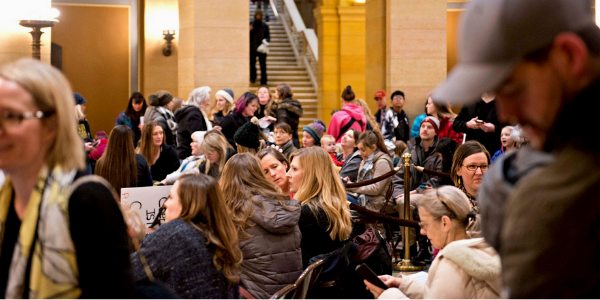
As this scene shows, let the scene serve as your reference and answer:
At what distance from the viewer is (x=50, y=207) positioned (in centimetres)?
164

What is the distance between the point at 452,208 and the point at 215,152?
388cm

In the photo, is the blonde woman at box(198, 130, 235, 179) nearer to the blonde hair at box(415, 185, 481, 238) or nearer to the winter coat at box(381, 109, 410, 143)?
the blonde hair at box(415, 185, 481, 238)

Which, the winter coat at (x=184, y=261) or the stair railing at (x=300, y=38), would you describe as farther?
the stair railing at (x=300, y=38)

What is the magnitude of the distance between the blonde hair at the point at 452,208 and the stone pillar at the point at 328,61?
15.8m

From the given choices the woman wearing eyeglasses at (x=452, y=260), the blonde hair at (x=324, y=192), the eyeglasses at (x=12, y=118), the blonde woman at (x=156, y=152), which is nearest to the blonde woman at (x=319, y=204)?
the blonde hair at (x=324, y=192)

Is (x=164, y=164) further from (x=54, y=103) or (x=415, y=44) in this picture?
(x=415, y=44)

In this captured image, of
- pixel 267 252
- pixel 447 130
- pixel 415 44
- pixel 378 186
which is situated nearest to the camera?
pixel 267 252

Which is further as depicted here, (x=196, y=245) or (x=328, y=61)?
(x=328, y=61)

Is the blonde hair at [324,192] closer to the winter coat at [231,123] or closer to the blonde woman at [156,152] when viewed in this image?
the blonde woman at [156,152]

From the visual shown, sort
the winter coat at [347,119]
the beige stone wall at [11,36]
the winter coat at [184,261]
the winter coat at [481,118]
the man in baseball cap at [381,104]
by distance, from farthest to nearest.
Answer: the man in baseball cap at [381,104]
the beige stone wall at [11,36]
the winter coat at [347,119]
the winter coat at [481,118]
the winter coat at [184,261]

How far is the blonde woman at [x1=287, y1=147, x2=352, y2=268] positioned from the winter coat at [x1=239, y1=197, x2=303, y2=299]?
0.42 meters

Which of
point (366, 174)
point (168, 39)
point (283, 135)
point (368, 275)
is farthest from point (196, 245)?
point (168, 39)

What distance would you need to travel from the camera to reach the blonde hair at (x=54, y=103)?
5.36ft

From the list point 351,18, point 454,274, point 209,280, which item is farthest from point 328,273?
point 351,18
